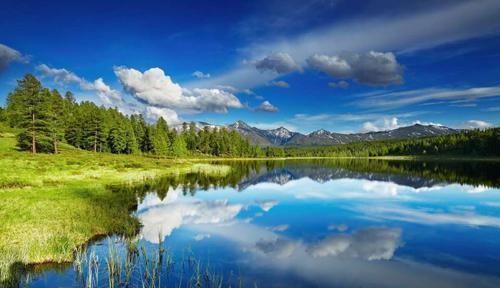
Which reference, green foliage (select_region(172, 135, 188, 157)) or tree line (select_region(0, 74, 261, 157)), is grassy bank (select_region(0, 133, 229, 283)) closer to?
tree line (select_region(0, 74, 261, 157))

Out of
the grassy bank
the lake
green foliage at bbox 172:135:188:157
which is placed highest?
green foliage at bbox 172:135:188:157

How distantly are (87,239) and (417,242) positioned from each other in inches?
827

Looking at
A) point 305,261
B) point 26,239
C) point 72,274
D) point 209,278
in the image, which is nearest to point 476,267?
point 305,261

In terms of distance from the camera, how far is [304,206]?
3794 cm

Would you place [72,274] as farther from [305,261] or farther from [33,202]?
[33,202]

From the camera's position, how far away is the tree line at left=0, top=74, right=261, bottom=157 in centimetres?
7794

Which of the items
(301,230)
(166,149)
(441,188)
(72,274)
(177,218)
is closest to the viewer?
(72,274)

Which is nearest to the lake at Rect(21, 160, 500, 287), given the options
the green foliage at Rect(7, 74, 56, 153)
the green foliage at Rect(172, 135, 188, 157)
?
the green foliage at Rect(7, 74, 56, 153)

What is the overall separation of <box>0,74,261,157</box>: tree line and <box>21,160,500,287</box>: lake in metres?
54.6

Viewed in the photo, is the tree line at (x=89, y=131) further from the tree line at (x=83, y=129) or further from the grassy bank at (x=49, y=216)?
the grassy bank at (x=49, y=216)

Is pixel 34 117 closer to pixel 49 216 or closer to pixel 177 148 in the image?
pixel 49 216

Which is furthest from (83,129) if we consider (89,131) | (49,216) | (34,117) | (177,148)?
(49,216)

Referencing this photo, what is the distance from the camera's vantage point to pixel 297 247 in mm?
21188

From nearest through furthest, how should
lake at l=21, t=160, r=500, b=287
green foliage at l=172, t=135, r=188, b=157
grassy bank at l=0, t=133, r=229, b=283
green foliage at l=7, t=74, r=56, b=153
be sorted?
lake at l=21, t=160, r=500, b=287 → grassy bank at l=0, t=133, r=229, b=283 → green foliage at l=7, t=74, r=56, b=153 → green foliage at l=172, t=135, r=188, b=157
